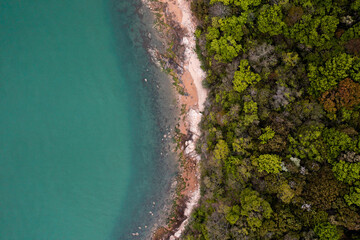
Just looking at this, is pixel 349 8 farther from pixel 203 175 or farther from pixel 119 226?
pixel 119 226

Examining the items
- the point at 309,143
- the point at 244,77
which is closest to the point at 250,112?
the point at 244,77

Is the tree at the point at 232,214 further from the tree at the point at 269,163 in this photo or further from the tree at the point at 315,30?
the tree at the point at 315,30

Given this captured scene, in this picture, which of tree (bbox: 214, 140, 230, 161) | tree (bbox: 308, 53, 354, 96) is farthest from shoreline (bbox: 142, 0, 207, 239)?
tree (bbox: 308, 53, 354, 96)

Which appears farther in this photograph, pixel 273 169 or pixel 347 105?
pixel 273 169

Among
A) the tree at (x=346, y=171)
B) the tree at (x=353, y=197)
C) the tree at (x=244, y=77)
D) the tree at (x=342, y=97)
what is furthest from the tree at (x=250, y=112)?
the tree at (x=353, y=197)

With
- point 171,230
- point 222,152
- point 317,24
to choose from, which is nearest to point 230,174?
point 222,152

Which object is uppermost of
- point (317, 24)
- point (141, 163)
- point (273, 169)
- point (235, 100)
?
point (317, 24)
